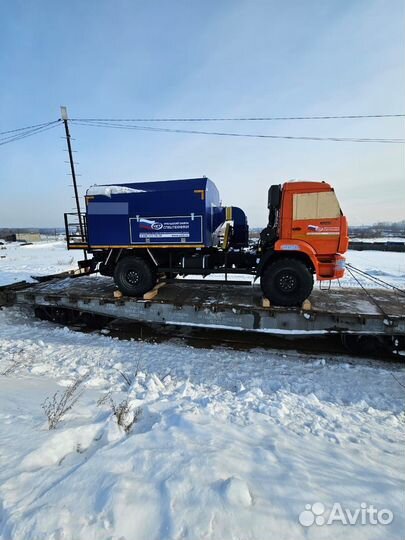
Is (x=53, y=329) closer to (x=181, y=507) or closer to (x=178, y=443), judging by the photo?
(x=178, y=443)

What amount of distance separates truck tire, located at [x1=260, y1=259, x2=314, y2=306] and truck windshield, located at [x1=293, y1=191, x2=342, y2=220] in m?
1.01

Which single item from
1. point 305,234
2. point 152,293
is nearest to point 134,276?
point 152,293

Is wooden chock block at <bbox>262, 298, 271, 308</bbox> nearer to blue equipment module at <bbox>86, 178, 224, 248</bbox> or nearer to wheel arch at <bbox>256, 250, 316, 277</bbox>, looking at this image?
wheel arch at <bbox>256, 250, 316, 277</bbox>

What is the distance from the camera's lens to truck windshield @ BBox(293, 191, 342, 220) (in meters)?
5.49

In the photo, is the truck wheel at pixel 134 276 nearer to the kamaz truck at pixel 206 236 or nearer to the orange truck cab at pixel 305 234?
the kamaz truck at pixel 206 236

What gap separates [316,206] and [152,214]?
3.69 meters

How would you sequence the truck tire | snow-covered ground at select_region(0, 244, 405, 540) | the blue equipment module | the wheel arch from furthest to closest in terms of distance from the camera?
the blue equipment module → the wheel arch → the truck tire → snow-covered ground at select_region(0, 244, 405, 540)

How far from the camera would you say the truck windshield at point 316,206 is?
5.49 metres

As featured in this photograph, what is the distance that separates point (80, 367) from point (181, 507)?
355 centimetres

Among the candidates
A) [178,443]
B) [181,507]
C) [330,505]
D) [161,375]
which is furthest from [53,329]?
[330,505]

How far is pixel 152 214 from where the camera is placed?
6.37m

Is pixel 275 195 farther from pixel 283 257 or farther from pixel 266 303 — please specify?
pixel 266 303

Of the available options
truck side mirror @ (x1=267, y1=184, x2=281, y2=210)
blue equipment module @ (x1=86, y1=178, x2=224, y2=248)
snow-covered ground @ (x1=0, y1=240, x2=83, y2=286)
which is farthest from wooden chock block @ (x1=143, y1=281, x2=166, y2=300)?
Result: snow-covered ground @ (x1=0, y1=240, x2=83, y2=286)

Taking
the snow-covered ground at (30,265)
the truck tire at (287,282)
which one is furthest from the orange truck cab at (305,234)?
the snow-covered ground at (30,265)
